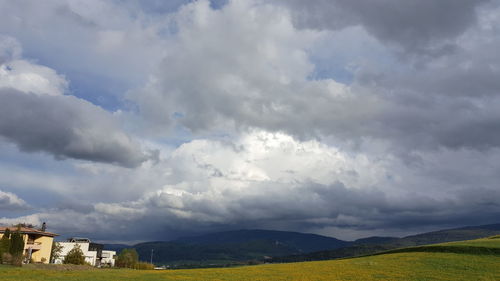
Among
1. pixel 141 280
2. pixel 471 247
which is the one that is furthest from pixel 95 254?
pixel 471 247

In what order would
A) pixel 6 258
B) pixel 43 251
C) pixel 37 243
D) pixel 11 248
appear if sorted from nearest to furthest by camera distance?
pixel 6 258
pixel 11 248
pixel 37 243
pixel 43 251

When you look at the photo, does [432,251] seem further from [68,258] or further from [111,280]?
[68,258]

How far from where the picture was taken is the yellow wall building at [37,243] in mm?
118988

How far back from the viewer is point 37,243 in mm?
123125

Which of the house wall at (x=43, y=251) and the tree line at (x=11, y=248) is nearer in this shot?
the tree line at (x=11, y=248)

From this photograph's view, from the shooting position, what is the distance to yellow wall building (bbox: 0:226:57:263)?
390 feet

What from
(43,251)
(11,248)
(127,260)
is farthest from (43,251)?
(127,260)

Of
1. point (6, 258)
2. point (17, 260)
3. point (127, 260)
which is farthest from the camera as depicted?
point (127, 260)

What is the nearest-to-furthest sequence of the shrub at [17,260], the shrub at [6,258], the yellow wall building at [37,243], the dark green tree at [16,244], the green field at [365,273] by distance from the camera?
the green field at [365,273]
the shrub at [17,260]
the shrub at [6,258]
the dark green tree at [16,244]
the yellow wall building at [37,243]

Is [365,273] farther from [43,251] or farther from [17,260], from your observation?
[43,251]

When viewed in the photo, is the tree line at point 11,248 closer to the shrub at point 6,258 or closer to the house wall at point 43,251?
the shrub at point 6,258

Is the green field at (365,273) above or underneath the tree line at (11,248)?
underneath

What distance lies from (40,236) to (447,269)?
11106 centimetres

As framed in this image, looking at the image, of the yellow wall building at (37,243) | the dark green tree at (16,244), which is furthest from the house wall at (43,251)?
the dark green tree at (16,244)
